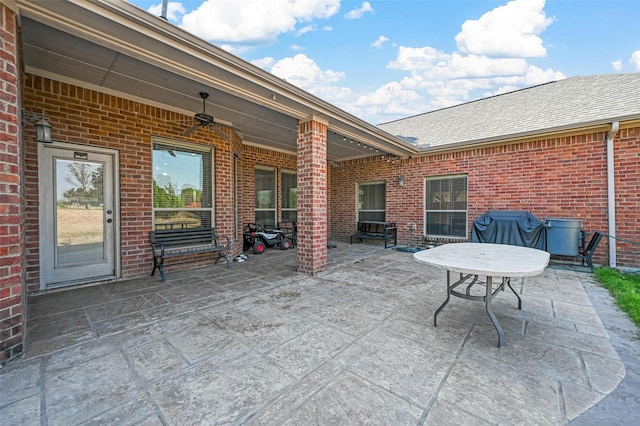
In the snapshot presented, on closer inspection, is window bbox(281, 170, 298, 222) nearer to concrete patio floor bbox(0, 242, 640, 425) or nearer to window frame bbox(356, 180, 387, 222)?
window frame bbox(356, 180, 387, 222)

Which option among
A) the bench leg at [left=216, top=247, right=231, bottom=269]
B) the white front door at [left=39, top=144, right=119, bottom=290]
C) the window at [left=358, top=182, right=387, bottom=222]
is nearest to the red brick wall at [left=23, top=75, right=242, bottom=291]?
the white front door at [left=39, top=144, right=119, bottom=290]

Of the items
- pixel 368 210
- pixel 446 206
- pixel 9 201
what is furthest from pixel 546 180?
pixel 9 201

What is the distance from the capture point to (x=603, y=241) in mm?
4914

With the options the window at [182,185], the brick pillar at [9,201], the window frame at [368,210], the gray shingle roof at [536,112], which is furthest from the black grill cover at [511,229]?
the brick pillar at [9,201]

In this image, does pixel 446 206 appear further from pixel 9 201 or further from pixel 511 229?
pixel 9 201

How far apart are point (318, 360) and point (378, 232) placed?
638 centimetres

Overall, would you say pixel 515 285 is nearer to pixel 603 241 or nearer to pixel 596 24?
pixel 603 241

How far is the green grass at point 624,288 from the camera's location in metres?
2.83

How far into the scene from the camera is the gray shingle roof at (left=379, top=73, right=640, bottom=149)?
16.6 feet

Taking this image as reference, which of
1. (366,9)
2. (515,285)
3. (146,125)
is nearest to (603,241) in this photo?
(515,285)

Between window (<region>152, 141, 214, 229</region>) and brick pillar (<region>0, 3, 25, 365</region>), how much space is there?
8.17 ft

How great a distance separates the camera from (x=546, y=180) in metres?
5.43

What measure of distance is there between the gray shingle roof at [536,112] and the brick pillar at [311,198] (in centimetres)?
383

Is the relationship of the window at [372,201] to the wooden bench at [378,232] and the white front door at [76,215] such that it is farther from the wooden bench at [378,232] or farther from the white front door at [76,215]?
the white front door at [76,215]
